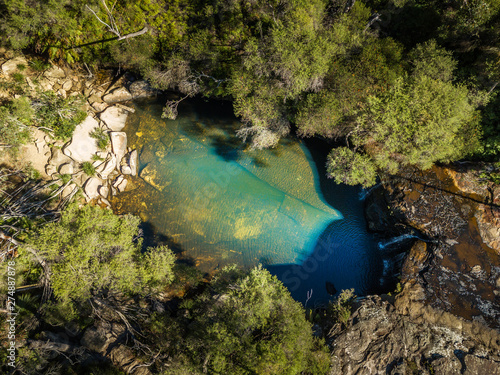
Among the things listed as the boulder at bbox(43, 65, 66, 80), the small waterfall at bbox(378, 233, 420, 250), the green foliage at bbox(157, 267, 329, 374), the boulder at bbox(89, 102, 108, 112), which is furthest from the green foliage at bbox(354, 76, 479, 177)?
the boulder at bbox(43, 65, 66, 80)

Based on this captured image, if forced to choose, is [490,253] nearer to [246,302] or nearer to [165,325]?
[246,302]

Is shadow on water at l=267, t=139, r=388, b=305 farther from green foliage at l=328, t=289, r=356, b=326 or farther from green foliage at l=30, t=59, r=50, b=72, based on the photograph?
green foliage at l=30, t=59, r=50, b=72

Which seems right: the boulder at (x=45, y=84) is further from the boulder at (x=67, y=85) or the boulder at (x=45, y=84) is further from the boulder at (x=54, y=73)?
the boulder at (x=67, y=85)

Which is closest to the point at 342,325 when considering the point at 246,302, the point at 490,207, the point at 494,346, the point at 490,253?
the point at 246,302

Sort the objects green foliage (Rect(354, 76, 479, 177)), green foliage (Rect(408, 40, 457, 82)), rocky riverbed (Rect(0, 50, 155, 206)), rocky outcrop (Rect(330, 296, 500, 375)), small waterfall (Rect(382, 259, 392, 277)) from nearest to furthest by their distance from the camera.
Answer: rocky outcrop (Rect(330, 296, 500, 375)) < green foliage (Rect(354, 76, 479, 177)) < green foliage (Rect(408, 40, 457, 82)) < small waterfall (Rect(382, 259, 392, 277)) < rocky riverbed (Rect(0, 50, 155, 206))

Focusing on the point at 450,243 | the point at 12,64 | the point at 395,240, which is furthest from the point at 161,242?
the point at 450,243

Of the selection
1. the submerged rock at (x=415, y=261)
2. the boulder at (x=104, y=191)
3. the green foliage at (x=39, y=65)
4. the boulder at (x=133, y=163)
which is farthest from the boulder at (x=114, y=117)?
the submerged rock at (x=415, y=261)

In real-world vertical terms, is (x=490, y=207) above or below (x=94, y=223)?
above

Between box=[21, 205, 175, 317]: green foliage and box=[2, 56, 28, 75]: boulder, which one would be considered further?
box=[2, 56, 28, 75]: boulder
